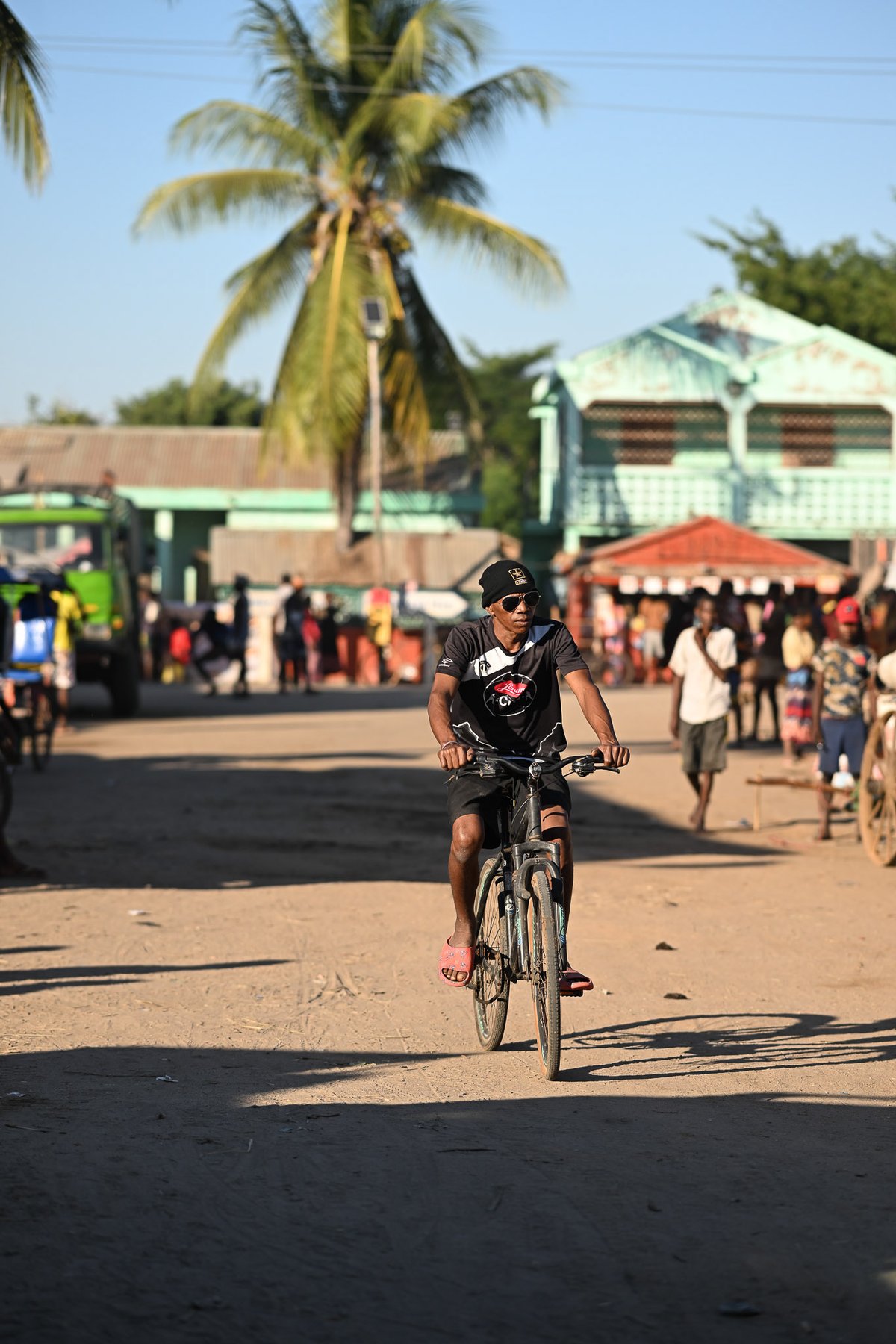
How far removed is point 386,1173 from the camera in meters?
4.89

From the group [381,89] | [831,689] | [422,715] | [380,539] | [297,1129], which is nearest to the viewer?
[297,1129]

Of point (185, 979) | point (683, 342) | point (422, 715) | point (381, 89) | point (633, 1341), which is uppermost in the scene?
point (381, 89)

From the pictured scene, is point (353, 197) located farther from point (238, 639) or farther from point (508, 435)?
point (508, 435)

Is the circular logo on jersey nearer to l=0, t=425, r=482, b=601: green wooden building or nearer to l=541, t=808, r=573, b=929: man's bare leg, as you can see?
l=541, t=808, r=573, b=929: man's bare leg

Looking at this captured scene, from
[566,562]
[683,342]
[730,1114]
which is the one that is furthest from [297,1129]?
[683,342]

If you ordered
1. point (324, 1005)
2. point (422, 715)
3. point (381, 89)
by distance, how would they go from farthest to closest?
point (381, 89)
point (422, 715)
point (324, 1005)

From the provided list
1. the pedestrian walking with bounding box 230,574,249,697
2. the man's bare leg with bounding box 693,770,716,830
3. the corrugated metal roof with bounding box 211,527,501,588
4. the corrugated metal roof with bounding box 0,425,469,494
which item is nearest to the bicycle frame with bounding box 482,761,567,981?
the man's bare leg with bounding box 693,770,716,830

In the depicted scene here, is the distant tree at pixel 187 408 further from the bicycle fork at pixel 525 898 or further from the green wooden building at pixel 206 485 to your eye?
the bicycle fork at pixel 525 898

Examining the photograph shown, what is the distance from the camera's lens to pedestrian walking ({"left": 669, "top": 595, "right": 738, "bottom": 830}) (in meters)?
13.9

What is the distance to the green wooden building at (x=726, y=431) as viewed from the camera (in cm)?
4256

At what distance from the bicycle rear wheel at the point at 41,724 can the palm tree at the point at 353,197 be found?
724 inches

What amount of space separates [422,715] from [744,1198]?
21239 mm

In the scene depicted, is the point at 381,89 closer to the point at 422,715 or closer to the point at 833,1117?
the point at 422,715

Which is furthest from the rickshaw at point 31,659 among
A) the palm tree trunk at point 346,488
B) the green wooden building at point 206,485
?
the green wooden building at point 206,485
